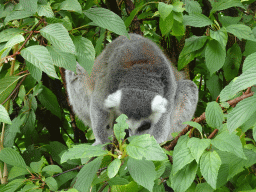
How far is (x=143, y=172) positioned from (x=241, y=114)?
48 cm

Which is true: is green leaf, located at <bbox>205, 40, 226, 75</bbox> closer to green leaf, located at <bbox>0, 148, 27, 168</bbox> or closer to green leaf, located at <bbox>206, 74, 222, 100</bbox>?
green leaf, located at <bbox>206, 74, 222, 100</bbox>

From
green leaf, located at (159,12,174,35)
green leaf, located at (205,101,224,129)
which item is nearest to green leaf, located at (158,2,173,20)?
green leaf, located at (159,12,174,35)

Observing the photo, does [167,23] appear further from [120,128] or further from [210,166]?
[210,166]

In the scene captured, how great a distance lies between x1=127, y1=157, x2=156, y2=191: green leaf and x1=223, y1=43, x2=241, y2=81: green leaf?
1.70m

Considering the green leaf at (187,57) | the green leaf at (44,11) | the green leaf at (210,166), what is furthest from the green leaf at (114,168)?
the green leaf at (187,57)

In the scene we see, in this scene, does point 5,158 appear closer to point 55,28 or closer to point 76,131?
point 55,28

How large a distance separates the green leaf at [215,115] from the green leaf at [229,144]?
64mm

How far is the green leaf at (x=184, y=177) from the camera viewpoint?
1215 mm

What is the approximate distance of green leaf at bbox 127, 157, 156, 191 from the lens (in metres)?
1.16

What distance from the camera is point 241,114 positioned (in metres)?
1.07

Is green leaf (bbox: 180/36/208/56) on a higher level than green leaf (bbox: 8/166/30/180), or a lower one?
higher

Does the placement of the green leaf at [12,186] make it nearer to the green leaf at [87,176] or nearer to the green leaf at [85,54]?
the green leaf at [87,176]

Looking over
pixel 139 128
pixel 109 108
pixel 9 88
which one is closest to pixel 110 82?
pixel 109 108

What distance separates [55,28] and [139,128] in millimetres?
1321
